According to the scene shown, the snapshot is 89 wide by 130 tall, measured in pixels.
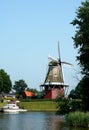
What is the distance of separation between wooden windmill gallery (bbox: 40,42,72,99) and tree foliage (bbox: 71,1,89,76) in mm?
62681

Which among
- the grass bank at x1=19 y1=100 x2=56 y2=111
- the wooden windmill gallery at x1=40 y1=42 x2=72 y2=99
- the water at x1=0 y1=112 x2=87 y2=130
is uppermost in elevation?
the wooden windmill gallery at x1=40 y1=42 x2=72 y2=99

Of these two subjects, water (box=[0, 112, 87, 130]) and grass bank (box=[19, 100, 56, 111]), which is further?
grass bank (box=[19, 100, 56, 111])

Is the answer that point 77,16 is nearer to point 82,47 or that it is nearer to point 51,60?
point 82,47

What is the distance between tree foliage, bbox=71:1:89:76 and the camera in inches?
2210

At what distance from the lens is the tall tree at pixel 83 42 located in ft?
184

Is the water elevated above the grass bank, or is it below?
below

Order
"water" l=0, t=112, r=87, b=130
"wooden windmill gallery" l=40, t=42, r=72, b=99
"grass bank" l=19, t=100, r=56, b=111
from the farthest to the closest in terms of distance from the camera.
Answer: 1. "wooden windmill gallery" l=40, t=42, r=72, b=99
2. "grass bank" l=19, t=100, r=56, b=111
3. "water" l=0, t=112, r=87, b=130

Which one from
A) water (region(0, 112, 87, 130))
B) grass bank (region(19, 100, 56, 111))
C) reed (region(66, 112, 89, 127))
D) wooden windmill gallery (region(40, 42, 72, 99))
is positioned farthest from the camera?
wooden windmill gallery (region(40, 42, 72, 99))

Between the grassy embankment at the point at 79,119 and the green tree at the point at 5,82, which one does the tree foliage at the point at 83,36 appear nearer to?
the grassy embankment at the point at 79,119

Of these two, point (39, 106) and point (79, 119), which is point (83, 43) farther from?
point (39, 106)

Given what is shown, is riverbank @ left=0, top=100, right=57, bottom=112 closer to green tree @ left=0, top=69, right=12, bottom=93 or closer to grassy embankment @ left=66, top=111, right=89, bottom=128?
green tree @ left=0, top=69, right=12, bottom=93

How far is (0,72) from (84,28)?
299ft

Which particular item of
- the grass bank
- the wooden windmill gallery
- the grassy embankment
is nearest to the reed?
the grassy embankment

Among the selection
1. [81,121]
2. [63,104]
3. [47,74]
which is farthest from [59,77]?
[81,121]
